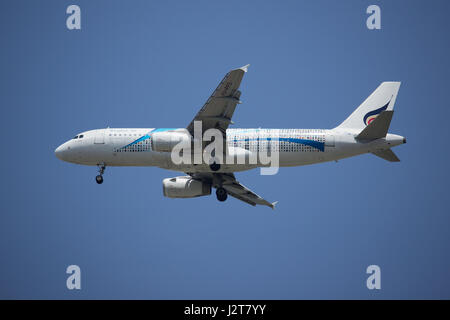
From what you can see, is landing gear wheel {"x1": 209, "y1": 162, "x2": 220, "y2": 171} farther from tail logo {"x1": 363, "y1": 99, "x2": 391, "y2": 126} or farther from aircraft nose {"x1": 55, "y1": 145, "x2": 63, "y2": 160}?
aircraft nose {"x1": 55, "y1": 145, "x2": 63, "y2": 160}

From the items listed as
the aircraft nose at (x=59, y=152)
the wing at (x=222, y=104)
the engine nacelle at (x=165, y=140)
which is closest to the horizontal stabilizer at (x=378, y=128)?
the wing at (x=222, y=104)

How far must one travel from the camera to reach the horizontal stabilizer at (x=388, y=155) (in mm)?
44938

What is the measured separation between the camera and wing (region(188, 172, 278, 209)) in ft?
164

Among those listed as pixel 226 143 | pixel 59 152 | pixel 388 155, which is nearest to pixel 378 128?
pixel 388 155

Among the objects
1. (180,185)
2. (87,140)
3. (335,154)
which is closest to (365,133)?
(335,154)

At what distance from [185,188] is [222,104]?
10394mm

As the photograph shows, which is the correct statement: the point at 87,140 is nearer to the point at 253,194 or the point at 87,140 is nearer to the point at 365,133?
the point at 253,194

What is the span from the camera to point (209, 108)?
139ft

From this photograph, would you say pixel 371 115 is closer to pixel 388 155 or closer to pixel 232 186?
pixel 388 155

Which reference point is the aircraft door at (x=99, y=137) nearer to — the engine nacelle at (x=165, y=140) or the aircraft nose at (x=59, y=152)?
the aircraft nose at (x=59, y=152)

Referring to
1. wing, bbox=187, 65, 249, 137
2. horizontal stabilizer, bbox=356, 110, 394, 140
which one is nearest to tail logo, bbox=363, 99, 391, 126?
horizontal stabilizer, bbox=356, 110, 394, 140

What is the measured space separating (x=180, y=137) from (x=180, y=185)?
24.0ft

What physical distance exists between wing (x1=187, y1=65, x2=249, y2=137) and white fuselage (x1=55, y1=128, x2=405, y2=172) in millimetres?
2345

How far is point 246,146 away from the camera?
46.0 m
